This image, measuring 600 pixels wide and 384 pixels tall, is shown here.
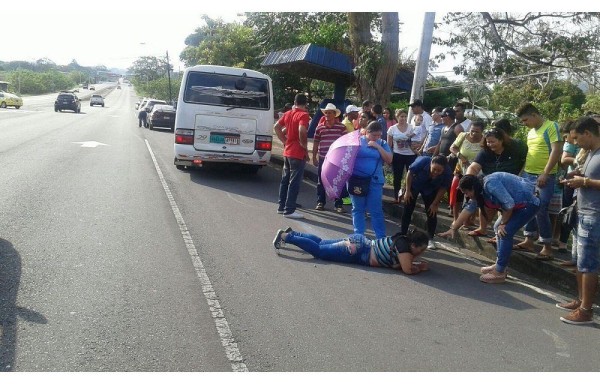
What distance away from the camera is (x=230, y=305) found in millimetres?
4711

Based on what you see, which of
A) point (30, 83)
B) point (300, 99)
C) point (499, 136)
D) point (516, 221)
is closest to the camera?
point (516, 221)

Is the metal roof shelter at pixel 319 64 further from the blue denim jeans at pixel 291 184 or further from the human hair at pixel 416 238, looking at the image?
the human hair at pixel 416 238

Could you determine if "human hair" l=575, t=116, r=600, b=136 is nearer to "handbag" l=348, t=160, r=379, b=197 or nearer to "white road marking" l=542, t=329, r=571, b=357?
"white road marking" l=542, t=329, r=571, b=357

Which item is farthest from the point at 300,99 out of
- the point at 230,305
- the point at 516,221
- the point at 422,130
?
the point at 230,305

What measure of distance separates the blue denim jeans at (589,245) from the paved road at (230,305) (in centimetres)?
53

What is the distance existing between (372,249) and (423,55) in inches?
245

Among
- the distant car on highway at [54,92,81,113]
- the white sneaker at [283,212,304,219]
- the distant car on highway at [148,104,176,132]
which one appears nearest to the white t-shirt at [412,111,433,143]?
the white sneaker at [283,212,304,219]

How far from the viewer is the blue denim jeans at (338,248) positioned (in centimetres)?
607

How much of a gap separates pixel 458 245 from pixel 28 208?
5.93m

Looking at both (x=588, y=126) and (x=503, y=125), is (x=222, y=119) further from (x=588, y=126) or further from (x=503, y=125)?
(x=588, y=126)

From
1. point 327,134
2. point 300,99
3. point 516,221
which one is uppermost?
point 300,99

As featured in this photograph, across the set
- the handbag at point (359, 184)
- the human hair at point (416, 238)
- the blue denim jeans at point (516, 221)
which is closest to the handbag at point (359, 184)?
the handbag at point (359, 184)

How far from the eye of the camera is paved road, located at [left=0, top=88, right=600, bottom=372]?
3.79m

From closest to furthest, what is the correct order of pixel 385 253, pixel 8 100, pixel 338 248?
pixel 385 253
pixel 338 248
pixel 8 100
